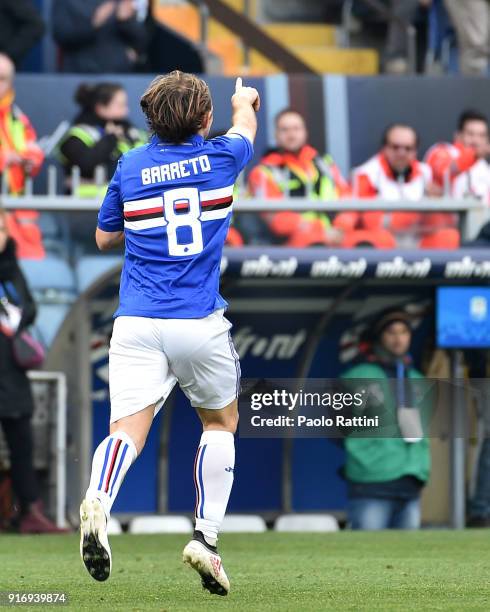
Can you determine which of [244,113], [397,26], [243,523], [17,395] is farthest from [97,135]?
[244,113]

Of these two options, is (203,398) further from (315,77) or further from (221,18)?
(221,18)

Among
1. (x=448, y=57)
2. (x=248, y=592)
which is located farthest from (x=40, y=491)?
(x=448, y=57)

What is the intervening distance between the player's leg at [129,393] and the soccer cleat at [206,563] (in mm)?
321

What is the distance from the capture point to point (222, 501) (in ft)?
19.8

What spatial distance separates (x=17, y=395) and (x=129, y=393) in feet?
15.0

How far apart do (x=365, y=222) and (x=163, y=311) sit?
207 inches

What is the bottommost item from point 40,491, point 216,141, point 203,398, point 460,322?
point 40,491

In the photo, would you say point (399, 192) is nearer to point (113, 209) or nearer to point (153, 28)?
point (153, 28)

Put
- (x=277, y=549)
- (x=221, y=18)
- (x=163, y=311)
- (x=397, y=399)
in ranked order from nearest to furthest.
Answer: (x=163, y=311) → (x=397, y=399) → (x=277, y=549) → (x=221, y=18)

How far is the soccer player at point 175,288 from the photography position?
230 inches

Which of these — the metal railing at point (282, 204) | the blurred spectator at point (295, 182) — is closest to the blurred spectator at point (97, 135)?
the metal railing at point (282, 204)

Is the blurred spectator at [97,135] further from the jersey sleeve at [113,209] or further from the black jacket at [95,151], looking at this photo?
the jersey sleeve at [113,209]

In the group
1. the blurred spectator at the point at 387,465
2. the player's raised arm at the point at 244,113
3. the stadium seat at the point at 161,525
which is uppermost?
the player's raised arm at the point at 244,113

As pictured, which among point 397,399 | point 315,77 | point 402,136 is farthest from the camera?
point 315,77
